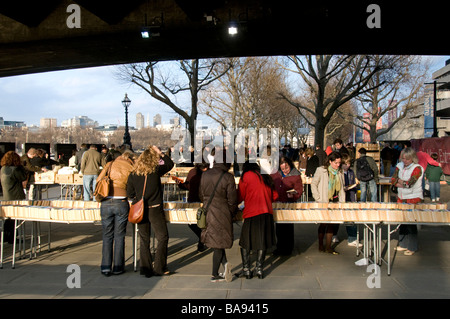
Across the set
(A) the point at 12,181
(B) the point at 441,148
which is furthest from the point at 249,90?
(A) the point at 12,181

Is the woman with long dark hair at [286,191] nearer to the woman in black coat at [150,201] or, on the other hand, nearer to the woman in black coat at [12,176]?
the woman in black coat at [150,201]

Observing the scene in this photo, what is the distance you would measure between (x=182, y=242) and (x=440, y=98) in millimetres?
83749

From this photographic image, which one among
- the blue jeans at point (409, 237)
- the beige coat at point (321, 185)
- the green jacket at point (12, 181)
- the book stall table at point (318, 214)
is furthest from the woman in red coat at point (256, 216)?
the green jacket at point (12, 181)

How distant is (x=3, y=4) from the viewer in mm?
10375

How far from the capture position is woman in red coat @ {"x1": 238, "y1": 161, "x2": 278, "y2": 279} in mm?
6840

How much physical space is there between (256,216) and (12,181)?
18.1 ft

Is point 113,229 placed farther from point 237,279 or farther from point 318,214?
point 318,214

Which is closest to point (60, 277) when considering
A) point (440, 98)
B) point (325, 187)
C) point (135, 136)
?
point (325, 187)

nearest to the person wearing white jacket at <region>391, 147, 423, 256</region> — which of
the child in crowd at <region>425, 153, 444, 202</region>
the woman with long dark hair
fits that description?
the woman with long dark hair

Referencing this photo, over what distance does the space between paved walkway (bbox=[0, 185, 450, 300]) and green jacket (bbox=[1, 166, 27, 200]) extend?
1121mm

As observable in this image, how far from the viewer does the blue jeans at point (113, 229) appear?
7.13m

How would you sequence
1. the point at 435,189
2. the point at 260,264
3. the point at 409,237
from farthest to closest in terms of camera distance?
the point at 435,189, the point at 409,237, the point at 260,264

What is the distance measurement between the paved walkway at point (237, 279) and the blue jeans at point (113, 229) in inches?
9.1

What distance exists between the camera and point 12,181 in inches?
365
